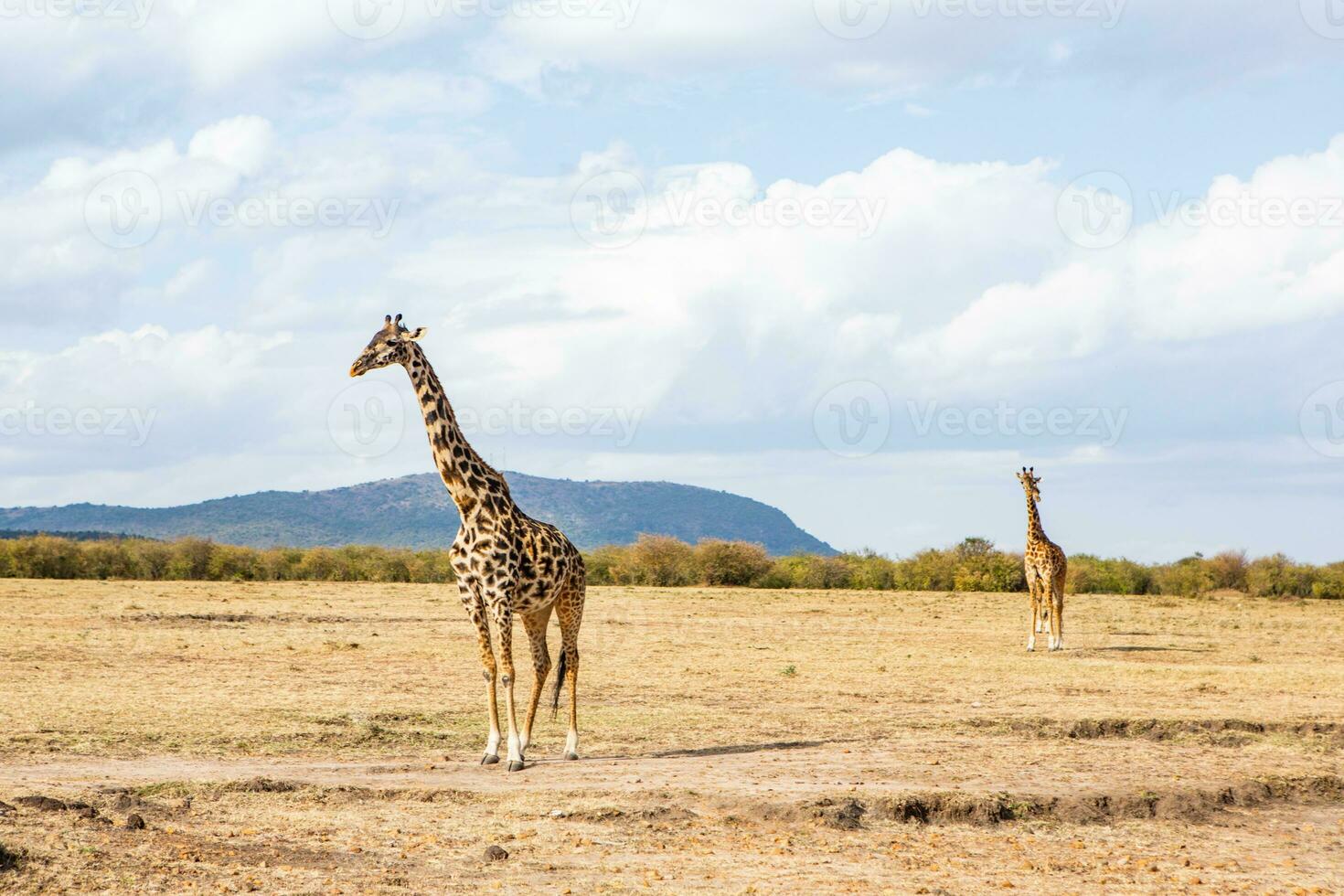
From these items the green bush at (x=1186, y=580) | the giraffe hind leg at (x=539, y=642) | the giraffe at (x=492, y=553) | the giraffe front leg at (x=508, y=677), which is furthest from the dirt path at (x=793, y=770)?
the green bush at (x=1186, y=580)

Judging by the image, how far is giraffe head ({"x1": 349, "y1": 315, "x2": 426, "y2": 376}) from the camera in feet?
44.6

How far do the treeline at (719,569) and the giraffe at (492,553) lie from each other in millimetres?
36368

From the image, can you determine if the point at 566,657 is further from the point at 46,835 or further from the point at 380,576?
the point at 380,576

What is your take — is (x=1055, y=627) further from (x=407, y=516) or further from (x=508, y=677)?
(x=407, y=516)

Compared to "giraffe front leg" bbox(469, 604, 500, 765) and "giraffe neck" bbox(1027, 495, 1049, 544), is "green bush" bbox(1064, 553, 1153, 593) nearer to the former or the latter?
"giraffe neck" bbox(1027, 495, 1049, 544)

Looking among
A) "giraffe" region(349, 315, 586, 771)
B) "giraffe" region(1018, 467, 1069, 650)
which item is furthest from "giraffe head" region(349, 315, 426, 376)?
"giraffe" region(1018, 467, 1069, 650)

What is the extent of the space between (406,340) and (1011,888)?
7634mm

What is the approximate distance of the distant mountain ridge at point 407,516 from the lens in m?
150

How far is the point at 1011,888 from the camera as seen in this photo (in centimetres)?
957

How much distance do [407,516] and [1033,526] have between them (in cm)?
13750

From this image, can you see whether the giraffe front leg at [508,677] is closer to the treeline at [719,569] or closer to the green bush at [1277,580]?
the treeline at [719,569]

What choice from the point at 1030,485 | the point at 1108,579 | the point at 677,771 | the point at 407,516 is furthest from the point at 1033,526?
the point at 407,516

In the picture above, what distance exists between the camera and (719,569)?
2083 inches

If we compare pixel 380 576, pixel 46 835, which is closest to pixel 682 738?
pixel 46 835
